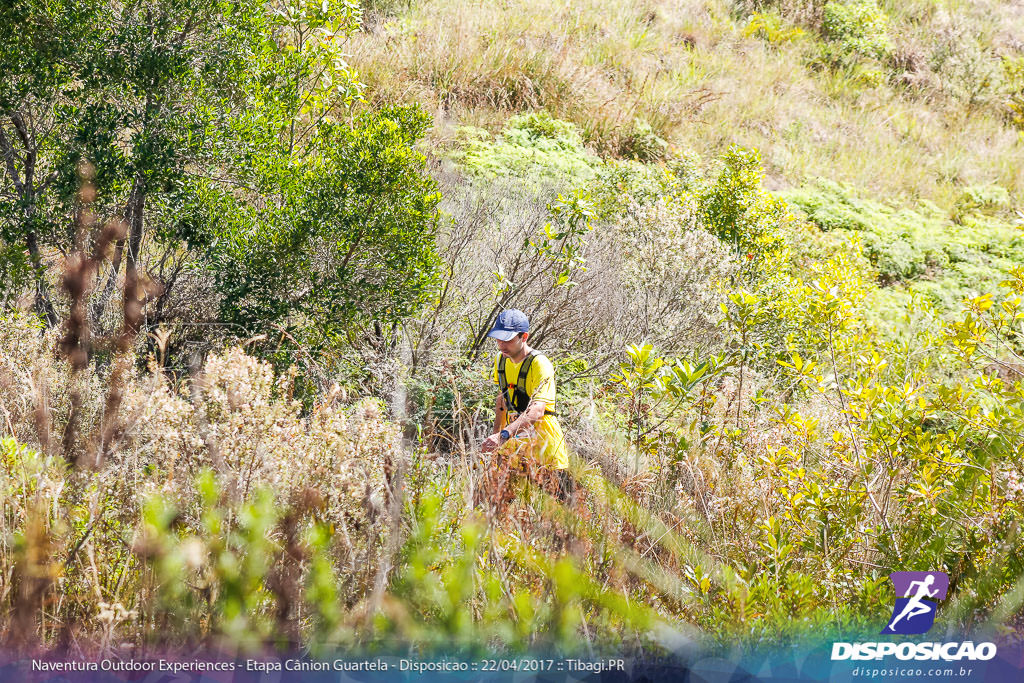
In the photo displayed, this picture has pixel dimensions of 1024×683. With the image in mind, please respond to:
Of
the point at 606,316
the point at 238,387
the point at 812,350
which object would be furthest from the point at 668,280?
the point at 238,387

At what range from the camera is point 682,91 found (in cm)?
1353

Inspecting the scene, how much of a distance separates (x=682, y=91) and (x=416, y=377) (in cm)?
1037

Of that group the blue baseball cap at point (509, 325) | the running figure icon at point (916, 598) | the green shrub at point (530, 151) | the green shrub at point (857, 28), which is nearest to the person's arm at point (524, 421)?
the blue baseball cap at point (509, 325)

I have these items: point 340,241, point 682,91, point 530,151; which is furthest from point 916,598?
point 682,91

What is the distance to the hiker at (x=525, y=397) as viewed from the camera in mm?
3916

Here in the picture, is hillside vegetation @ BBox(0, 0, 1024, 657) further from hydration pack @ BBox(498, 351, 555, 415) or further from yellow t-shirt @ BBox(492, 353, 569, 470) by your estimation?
hydration pack @ BBox(498, 351, 555, 415)

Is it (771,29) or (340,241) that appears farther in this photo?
(771,29)

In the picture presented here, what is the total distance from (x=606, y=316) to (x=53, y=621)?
204 inches

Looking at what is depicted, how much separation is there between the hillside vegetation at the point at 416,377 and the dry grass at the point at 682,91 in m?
0.87

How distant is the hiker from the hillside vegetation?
0.24 m

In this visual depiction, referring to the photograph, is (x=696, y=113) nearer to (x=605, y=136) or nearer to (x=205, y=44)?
(x=605, y=136)

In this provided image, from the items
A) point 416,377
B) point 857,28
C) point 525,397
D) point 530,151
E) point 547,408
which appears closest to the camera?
point 547,408

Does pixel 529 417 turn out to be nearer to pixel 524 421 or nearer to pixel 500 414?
pixel 524 421

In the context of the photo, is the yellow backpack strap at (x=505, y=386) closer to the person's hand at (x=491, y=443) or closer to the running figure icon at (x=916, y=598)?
the person's hand at (x=491, y=443)
